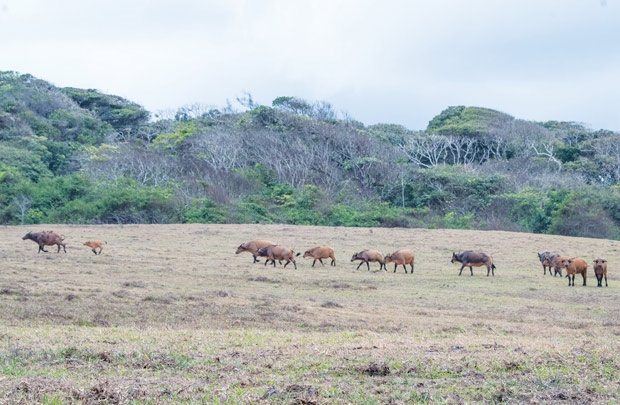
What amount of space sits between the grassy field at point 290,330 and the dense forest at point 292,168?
12.3m

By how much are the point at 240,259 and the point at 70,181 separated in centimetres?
2160

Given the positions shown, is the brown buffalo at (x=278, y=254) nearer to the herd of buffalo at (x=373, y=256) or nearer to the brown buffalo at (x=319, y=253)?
the herd of buffalo at (x=373, y=256)

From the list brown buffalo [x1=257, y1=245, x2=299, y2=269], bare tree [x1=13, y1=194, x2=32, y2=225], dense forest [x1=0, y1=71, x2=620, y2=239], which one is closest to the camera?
brown buffalo [x1=257, y1=245, x2=299, y2=269]

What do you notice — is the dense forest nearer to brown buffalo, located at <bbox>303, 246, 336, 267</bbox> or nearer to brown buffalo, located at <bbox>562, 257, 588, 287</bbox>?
brown buffalo, located at <bbox>303, 246, 336, 267</bbox>

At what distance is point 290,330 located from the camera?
545 inches

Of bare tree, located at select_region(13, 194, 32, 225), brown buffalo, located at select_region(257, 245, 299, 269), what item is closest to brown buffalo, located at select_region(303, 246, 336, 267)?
brown buffalo, located at select_region(257, 245, 299, 269)

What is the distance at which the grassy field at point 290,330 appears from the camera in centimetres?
770

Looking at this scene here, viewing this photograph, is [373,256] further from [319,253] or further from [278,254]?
[278,254]

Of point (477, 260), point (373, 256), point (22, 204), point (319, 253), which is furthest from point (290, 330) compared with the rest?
point (22, 204)

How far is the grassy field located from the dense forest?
482 inches

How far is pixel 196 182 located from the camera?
4966 centimetres

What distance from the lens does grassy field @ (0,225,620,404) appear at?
7.70 meters

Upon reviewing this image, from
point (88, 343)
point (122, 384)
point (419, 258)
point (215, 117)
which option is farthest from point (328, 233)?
point (215, 117)

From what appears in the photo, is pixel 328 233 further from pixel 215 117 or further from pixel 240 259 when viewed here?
pixel 215 117
